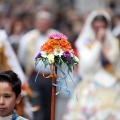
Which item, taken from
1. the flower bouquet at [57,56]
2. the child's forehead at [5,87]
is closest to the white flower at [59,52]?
the flower bouquet at [57,56]

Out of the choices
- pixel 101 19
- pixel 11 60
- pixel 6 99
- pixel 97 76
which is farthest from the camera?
pixel 101 19

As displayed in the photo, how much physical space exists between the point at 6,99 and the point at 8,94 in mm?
42

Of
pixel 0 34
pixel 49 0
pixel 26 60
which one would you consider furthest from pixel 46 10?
pixel 49 0

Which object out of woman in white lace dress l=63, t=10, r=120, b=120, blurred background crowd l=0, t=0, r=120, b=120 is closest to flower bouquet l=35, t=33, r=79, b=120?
blurred background crowd l=0, t=0, r=120, b=120

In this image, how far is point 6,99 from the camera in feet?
22.1

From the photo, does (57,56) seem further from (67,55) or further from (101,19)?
(101,19)

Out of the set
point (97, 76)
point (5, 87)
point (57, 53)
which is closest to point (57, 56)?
point (57, 53)

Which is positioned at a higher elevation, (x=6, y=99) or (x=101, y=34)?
(x=101, y=34)

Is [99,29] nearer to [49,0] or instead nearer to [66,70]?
[66,70]

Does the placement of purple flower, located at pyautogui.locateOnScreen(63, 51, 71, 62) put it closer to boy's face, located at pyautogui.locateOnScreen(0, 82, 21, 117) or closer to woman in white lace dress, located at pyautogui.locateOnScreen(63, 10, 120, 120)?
boy's face, located at pyautogui.locateOnScreen(0, 82, 21, 117)

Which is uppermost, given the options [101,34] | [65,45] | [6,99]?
[101,34]

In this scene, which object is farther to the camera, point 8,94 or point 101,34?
point 101,34

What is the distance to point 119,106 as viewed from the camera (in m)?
12.8

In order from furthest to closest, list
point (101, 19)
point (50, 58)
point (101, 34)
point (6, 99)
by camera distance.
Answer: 1. point (101, 19)
2. point (101, 34)
3. point (50, 58)
4. point (6, 99)
